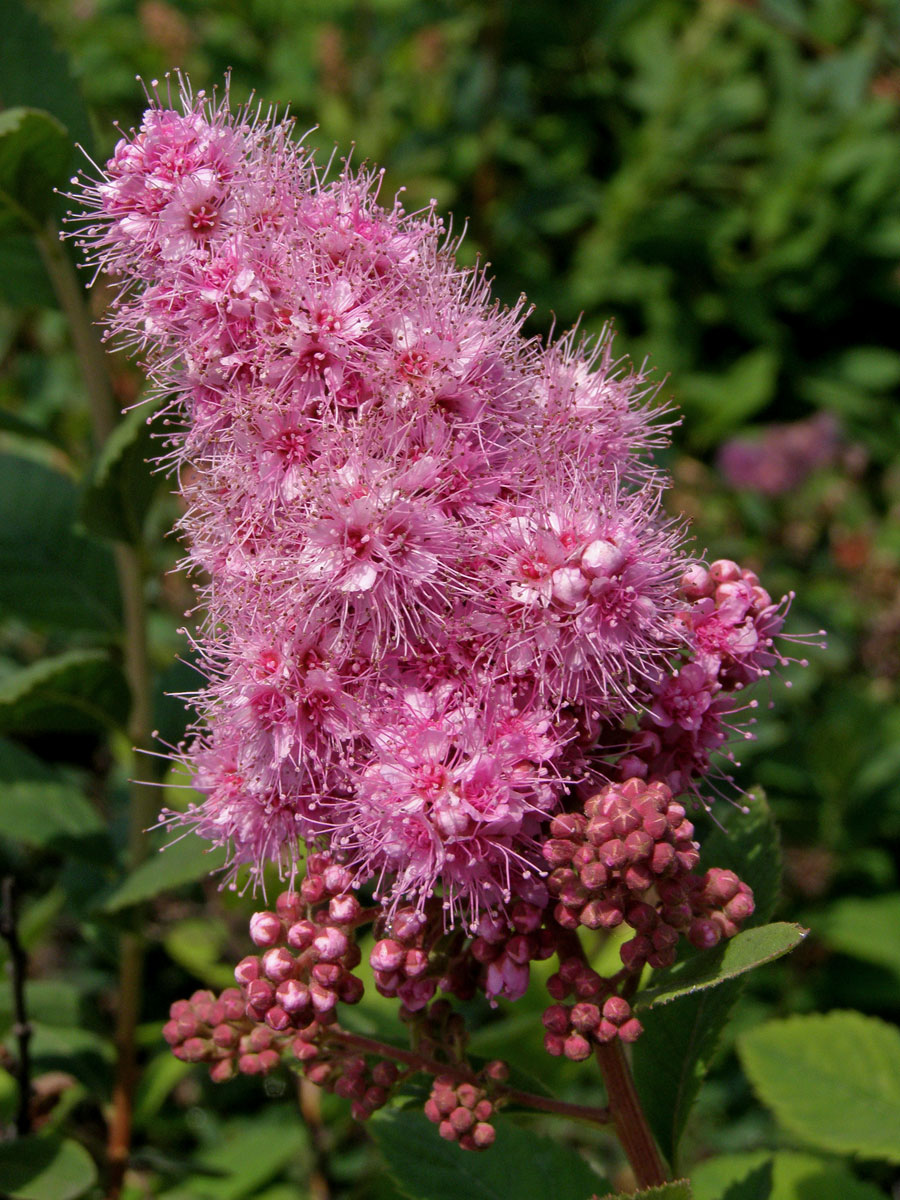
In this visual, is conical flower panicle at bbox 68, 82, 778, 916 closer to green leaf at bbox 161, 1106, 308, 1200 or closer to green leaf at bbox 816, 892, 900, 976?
green leaf at bbox 161, 1106, 308, 1200

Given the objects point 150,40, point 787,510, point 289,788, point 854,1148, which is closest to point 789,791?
point 787,510

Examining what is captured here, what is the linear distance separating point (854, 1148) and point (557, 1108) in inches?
28.0

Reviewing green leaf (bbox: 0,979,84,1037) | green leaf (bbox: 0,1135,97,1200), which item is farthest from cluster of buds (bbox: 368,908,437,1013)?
green leaf (bbox: 0,979,84,1037)

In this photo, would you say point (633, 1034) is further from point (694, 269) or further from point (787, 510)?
point (694, 269)

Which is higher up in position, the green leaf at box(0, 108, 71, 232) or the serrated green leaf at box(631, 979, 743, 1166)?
the green leaf at box(0, 108, 71, 232)

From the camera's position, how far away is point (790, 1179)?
6.49 feet

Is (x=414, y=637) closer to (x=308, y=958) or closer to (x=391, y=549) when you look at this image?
(x=391, y=549)

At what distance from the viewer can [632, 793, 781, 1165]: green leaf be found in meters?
1.42

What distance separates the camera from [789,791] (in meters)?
3.45

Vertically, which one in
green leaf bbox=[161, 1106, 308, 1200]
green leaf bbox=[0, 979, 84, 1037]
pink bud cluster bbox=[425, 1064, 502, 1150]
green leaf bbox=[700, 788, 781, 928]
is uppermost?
green leaf bbox=[700, 788, 781, 928]

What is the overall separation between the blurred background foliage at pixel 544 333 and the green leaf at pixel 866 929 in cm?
1

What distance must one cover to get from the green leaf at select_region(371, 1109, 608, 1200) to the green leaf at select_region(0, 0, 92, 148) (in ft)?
5.34

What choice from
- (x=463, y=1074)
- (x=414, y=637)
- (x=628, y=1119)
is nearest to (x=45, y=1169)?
(x=463, y=1074)

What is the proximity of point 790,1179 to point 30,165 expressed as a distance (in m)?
2.12
